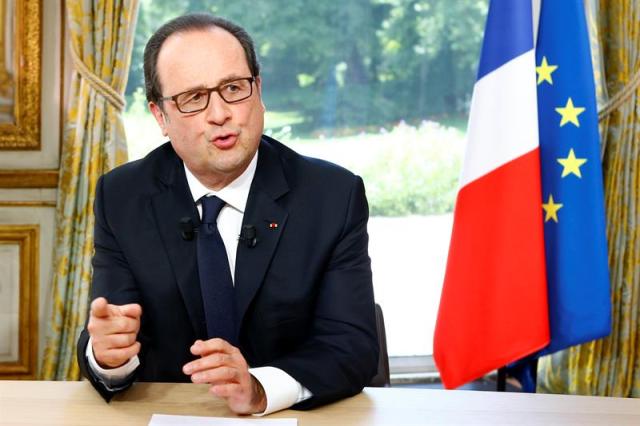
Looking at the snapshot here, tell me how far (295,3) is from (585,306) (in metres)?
2.06

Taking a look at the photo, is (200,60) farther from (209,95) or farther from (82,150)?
(82,150)

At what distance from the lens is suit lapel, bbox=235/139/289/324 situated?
6.93 ft

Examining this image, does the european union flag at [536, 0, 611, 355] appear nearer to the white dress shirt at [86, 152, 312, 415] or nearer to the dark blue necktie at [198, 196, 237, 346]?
the white dress shirt at [86, 152, 312, 415]

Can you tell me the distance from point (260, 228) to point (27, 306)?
86.1 inches

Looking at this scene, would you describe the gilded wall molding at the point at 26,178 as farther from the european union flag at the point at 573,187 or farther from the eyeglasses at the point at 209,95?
the european union flag at the point at 573,187

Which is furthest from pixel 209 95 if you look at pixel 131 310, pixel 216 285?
pixel 131 310

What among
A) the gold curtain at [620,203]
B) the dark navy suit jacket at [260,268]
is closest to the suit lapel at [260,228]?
the dark navy suit jacket at [260,268]

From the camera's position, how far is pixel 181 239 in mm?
2160

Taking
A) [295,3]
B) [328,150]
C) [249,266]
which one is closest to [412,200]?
[328,150]

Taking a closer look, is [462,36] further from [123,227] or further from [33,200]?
[123,227]

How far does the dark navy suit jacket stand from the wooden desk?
231mm

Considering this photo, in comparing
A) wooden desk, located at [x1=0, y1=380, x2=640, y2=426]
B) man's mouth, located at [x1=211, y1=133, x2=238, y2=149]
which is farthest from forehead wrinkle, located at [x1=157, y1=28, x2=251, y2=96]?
wooden desk, located at [x1=0, y1=380, x2=640, y2=426]

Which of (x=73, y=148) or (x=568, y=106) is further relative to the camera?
(x=73, y=148)

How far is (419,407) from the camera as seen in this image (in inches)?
71.3
